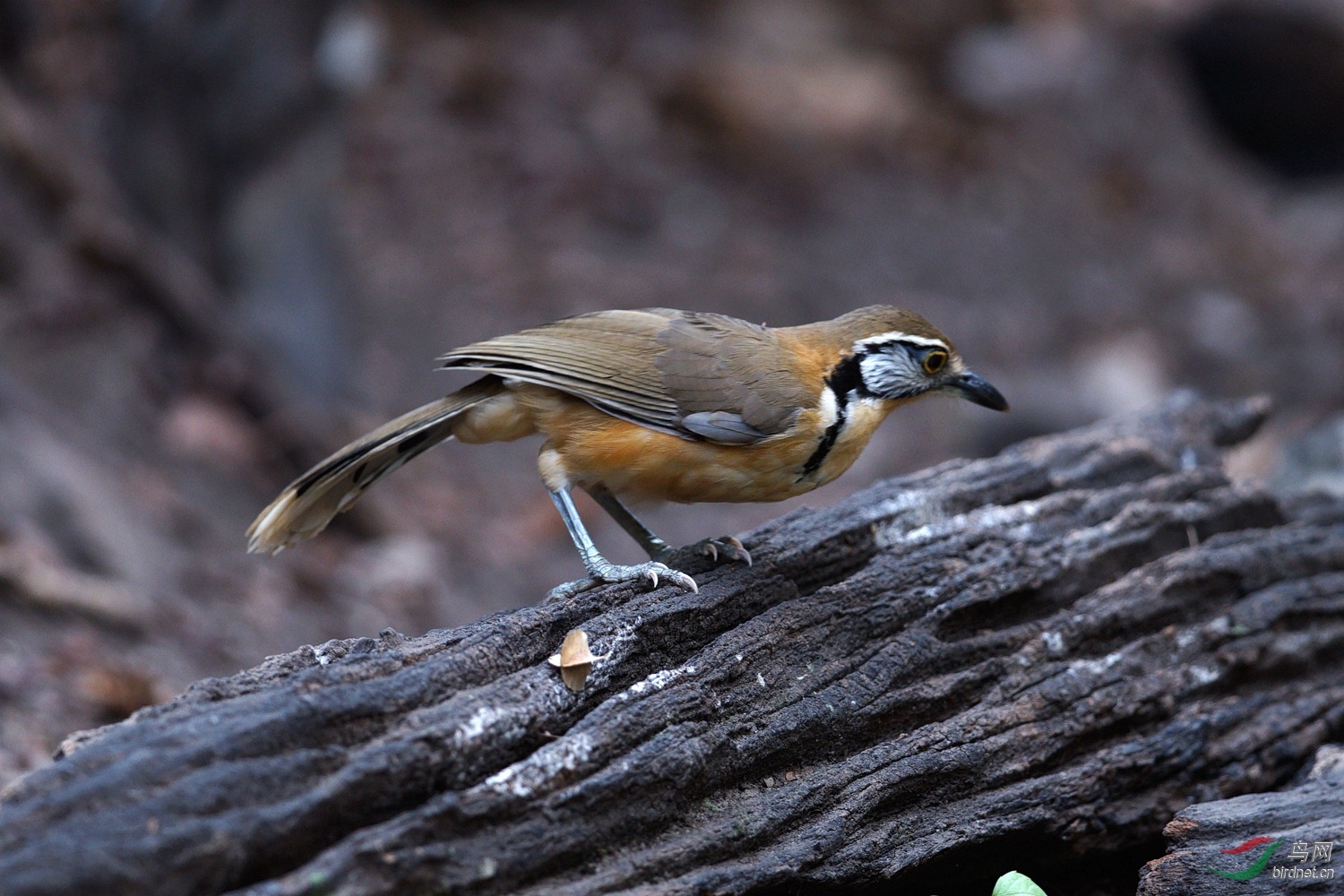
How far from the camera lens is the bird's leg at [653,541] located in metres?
4.25

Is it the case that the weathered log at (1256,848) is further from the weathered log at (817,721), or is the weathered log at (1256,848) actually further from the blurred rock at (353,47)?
the blurred rock at (353,47)

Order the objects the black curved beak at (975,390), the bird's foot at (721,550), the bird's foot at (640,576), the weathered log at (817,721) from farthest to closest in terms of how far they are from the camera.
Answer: the black curved beak at (975,390), the bird's foot at (721,550), the bird's foot at (640,576), the weathered log at (817,721)

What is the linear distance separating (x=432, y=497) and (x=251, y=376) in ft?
6.04

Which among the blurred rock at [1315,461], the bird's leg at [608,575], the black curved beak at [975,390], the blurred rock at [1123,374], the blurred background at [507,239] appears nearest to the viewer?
the bird's leg at [608,575]

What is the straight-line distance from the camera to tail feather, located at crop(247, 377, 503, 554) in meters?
4.38

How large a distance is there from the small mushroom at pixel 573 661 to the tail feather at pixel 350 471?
1.28 m

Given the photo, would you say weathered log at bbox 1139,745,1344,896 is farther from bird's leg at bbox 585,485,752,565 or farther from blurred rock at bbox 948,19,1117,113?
blurred rock at bbox 948,19,1117,113

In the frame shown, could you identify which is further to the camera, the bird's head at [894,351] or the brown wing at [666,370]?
the bird's head at [894,351]

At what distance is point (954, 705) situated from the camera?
4.09 meters

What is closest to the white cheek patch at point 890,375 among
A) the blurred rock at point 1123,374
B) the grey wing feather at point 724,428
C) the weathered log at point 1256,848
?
the grey wing feather at point 724,428

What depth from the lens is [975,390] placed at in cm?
481

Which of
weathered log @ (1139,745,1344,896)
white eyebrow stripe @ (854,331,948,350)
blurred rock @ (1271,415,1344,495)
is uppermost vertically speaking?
white eyebrow stripe @ (854,331,948,350)

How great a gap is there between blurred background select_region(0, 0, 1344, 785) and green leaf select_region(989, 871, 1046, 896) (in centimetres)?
394

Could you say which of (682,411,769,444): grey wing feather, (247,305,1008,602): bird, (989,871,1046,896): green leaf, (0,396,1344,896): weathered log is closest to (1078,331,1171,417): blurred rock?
(0,396,1344,896): weathered log
